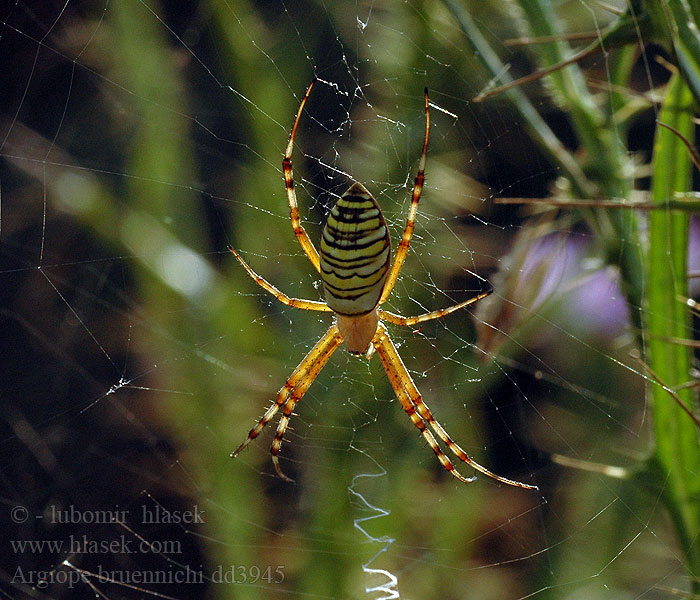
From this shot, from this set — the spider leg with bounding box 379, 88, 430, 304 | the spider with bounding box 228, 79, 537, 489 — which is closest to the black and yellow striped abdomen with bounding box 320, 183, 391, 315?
→ the spider with bounding box 228, 79, 537, 489

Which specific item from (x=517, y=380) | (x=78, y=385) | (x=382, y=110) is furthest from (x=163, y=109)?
(x=78, y=385)

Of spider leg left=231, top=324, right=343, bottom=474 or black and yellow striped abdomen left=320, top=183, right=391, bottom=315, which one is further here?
spider leg left=231, top=324, right=343, bottom=474

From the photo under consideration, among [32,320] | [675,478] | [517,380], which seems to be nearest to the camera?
[675,478]

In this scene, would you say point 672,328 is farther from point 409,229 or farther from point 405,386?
point 405,386

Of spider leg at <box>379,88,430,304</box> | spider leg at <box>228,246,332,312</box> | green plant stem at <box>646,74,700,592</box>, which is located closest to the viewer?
green plant stem at <box>646,74,700,592</box>

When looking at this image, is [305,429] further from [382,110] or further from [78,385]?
[78,385]

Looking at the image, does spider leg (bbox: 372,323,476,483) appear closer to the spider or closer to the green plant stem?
the spider

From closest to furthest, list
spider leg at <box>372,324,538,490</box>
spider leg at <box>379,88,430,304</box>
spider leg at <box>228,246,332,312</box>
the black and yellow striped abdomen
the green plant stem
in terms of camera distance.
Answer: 1. the green plant stem
2. the black and yellow striped abdomen
3. spider leg at <box>379,88,430,304</box>
4. spider leg at <box>228,246,332,312</box>
5. spider leg at <box>372,324,538,490</box>

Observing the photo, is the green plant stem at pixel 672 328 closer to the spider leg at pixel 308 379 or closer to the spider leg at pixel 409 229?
the spider leg at pixel 409 229
